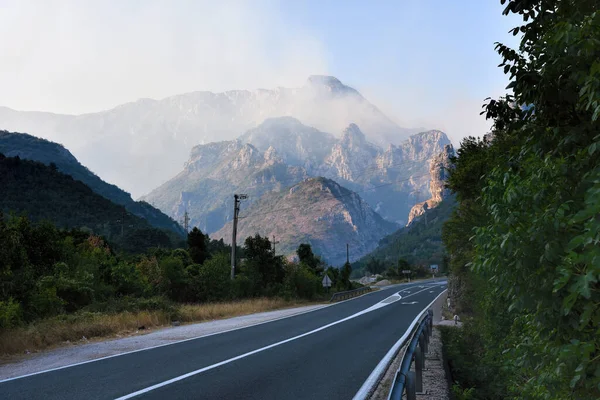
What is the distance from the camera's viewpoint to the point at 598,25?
3057 millimetres

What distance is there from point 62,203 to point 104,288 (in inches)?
2437

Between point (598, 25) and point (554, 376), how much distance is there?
8.14 ft

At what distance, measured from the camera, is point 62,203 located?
83.1 metres

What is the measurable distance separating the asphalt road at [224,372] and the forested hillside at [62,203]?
67908 mm

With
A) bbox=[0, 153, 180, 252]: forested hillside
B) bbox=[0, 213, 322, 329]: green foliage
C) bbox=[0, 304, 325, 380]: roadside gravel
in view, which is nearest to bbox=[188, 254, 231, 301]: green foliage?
bbox=[0, 213, 322, 329]: green foliage

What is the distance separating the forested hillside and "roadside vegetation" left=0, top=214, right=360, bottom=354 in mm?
36436

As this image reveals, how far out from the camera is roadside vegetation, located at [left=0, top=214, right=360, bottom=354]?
48.9 ft

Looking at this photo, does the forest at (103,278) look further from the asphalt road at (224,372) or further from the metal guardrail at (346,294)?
the asphalt road at (224,372)

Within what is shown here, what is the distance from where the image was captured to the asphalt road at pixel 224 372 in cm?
744

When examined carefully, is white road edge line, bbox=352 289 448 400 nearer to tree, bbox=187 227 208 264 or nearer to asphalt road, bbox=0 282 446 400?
asphalt road, bbox=0 282 446 400

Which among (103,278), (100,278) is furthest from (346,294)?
(100,278)

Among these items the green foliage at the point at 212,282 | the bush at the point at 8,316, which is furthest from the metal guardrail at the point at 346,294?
the bush at the point at 8,316

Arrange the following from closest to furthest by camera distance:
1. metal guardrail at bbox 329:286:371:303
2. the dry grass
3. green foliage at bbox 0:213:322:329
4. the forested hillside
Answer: the dry grass → green foliage at bbox 0:213:322:329 → metal guardrail at bbox 329:286:371:303 → the forested hillside

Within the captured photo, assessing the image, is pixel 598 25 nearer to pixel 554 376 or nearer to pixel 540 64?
pixel 540 64
